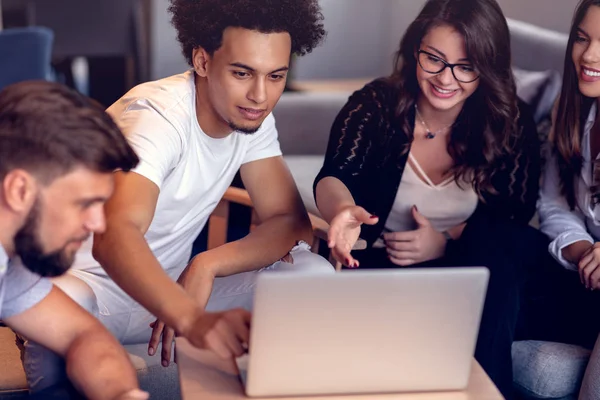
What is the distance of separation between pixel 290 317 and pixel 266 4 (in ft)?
2.77

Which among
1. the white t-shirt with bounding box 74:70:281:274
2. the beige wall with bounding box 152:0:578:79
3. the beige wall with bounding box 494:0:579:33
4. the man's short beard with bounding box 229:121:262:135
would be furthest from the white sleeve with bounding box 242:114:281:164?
the beige wall with bounding box 152:0:578:79

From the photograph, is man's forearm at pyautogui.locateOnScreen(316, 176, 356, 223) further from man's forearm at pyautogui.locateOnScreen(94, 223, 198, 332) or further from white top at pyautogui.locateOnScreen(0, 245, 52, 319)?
white top at pyautogui.locateOnScreen(0, 245, 52, 319)

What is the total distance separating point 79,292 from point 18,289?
0.25m

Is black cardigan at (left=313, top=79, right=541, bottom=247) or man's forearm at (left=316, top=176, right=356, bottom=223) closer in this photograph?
man's forearm at (left=316, top=176, right=356, bottom=223)

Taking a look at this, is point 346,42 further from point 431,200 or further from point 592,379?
point 592,379

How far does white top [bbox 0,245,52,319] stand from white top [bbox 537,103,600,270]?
1.27 m

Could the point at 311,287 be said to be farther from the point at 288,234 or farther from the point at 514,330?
the point at 514,330

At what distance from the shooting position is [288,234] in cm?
204

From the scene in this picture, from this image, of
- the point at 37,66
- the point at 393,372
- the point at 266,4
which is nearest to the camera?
Answer: the point at 393,372

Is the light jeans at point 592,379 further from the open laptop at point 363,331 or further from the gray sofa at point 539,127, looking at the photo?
the open laptop at point 363,331

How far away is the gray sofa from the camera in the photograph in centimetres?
203

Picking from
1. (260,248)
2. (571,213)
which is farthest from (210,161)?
(571,213)

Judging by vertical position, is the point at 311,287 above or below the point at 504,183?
above

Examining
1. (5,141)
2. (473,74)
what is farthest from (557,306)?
(5,141)
